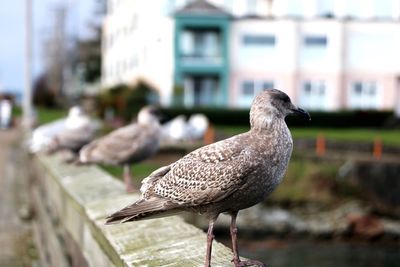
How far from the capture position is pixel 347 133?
41094mm

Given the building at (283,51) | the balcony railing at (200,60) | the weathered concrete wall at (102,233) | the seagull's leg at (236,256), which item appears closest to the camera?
the seagull's leg at (236,256)

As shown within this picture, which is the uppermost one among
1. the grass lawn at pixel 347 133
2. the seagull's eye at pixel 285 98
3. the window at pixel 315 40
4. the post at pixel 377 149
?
the seagull's eye at pixel 285 98

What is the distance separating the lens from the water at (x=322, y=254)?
22812mm

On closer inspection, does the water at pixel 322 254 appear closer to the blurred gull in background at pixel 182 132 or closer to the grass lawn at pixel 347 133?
the blurred gull in background at pixel 182 132

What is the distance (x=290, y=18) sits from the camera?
46594mm

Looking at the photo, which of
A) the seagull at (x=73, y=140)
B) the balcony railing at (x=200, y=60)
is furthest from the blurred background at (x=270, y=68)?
the seagull at (x=73, y=140)

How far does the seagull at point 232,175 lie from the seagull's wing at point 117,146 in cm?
482

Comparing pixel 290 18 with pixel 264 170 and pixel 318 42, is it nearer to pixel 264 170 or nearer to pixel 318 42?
pixel 318 42

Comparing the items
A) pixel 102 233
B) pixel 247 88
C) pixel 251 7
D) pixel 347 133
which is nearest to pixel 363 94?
pixel 247 88

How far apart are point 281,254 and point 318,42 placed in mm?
25628

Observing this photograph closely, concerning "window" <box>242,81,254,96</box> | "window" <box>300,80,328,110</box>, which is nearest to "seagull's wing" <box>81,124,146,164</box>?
"window" <box>242,81,254,96</box>

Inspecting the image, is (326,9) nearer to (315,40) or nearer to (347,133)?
(315,40)

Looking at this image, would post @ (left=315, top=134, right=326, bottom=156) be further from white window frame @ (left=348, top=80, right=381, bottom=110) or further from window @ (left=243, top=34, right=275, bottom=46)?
white window frame @ (left=348, top=80, right=381, bottom=110)

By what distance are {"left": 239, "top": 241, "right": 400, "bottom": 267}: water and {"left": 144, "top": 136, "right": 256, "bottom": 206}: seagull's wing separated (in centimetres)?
1838
